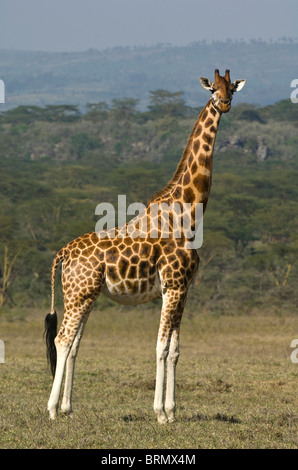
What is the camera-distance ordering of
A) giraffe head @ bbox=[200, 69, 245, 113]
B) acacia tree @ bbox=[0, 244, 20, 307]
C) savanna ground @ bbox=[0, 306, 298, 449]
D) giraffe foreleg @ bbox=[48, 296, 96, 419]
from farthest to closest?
acacia tree @ bbox=[0, 244, 20, 307]
giraffe head @ bbox=[200, 69, 245, 113]
giraffe foreleg @ bbox=[48, 296, 96, 419]
savanna ground @ bbox=[0, 306, 298, 449]

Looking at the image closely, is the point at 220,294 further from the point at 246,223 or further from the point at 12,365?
the point at 12,365

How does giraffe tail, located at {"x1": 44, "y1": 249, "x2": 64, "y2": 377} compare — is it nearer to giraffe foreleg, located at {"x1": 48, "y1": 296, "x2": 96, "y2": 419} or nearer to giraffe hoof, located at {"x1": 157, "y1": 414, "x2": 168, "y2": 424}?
giraffe foreleg, located at {"x1": 48, "y1": 296, "x2": 96, "y2": 419}

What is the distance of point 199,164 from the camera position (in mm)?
8359

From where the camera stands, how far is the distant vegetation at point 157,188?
29672mm

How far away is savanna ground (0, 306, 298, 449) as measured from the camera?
7.06m

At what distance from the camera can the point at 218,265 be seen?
110ft

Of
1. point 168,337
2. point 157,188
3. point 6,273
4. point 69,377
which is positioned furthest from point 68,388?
point 157,188

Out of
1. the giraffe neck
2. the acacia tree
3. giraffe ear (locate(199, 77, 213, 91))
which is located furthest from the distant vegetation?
giraffe ear (locate(199, 77, 213, 91))

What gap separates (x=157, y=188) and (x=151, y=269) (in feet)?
130

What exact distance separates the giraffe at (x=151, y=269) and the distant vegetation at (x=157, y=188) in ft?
56.3

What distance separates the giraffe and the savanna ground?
48 centimetres
